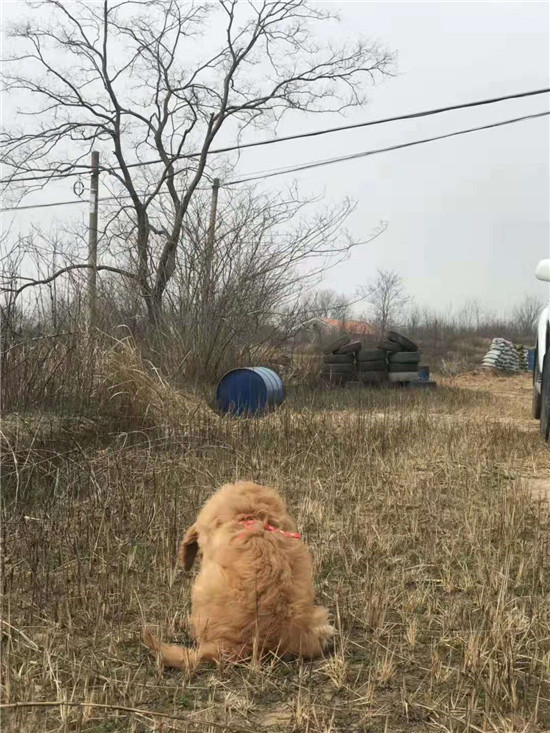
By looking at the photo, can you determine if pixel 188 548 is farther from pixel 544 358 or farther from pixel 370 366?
pixel 370 366

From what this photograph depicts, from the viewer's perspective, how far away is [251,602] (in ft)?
8.66

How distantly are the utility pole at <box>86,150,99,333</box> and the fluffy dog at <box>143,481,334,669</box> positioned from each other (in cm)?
580

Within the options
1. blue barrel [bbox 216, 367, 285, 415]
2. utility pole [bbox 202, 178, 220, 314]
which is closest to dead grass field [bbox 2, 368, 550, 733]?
blue barrel [bbox 216, 367, 285, 415]

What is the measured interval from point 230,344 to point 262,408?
2.70 m

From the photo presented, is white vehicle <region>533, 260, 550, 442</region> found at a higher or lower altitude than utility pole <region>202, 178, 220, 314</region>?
lower

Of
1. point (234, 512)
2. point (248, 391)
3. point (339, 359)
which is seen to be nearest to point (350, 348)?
point (339, 359)

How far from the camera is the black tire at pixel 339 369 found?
17484 millimetres

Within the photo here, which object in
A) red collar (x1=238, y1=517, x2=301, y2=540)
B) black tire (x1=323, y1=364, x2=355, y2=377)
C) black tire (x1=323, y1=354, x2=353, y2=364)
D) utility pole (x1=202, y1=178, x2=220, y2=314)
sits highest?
utility pole (x1=202, y1=178, x2=220, y2=314)

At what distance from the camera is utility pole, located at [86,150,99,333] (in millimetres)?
8938

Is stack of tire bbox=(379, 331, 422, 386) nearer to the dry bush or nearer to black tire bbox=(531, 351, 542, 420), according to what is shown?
black tire bbox=(531, 351, 542, 420)

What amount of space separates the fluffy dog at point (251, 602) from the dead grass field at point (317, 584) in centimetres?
8

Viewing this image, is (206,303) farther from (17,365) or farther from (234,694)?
(234,694)

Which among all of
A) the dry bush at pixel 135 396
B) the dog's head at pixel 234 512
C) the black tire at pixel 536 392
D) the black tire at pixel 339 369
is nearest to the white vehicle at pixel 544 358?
the black tire at pixel 536 392

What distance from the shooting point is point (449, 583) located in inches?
143
